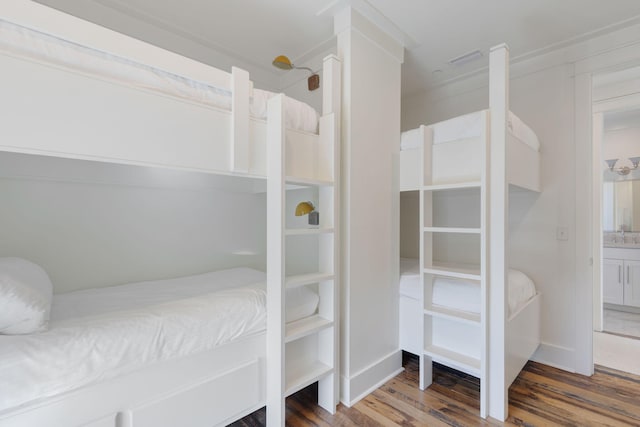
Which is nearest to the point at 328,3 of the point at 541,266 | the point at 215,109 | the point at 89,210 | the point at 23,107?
the point at 215,109

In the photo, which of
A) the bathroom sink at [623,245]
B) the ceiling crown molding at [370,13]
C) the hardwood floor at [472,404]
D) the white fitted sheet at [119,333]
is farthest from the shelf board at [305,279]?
the bathroom sink at [623,245]

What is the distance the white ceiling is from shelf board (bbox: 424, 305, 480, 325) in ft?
6.50

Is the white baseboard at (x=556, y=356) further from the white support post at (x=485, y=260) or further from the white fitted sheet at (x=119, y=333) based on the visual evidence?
the white fitted sheet at (x=119, y=333)

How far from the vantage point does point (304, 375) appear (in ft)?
5.46

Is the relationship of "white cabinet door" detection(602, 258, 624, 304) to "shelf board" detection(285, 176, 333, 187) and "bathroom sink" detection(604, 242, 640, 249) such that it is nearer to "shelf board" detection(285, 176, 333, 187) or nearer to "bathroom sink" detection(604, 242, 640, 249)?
"bathroom sink" detection(604, 242, 640, 249)

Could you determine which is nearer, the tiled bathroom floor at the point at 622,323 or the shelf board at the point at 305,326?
the shelf board at the point at 305,326

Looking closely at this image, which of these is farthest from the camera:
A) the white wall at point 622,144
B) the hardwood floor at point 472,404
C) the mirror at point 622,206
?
the mirror at point 622,206

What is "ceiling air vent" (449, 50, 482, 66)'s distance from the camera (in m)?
2.49

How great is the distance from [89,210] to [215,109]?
132 cm

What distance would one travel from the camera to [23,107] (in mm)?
917

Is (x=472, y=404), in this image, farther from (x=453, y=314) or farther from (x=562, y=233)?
(x=562, y=233)

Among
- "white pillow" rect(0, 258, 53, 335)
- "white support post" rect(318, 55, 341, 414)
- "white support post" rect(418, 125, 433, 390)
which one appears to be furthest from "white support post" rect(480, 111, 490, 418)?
"white pillow" rect(0, 258, 53, 335)

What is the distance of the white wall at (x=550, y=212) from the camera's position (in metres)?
2.37

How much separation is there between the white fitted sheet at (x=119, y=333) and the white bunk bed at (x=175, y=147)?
2cm
